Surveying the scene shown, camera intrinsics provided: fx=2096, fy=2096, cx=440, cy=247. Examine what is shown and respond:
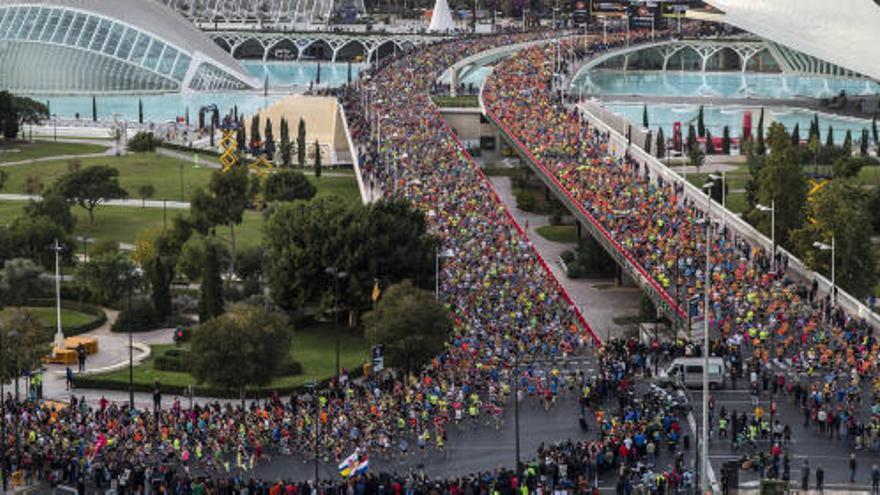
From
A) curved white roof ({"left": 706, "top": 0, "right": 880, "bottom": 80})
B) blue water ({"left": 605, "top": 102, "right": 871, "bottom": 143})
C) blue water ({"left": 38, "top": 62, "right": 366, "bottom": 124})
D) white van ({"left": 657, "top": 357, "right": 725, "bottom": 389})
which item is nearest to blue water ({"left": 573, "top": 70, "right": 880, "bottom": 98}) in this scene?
blue water ({"left": 605, "top": 102, "right": 871, "bottom": 143})

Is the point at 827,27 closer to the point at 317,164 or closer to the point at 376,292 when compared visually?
the point at 317,164

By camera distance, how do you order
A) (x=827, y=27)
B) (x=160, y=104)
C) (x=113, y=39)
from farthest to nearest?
(x=113, y=39) → (x=160, y=104) → (x=827, y=27)

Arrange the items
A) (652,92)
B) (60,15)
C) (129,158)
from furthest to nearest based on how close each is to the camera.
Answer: (652,92) < (60,15) < (129,158)

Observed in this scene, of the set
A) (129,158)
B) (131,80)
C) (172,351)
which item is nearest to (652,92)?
(131,80)

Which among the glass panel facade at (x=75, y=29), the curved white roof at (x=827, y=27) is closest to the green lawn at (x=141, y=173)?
the glass panel facade at (x=75, y=29)

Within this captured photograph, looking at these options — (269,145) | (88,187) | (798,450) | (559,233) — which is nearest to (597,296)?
(559,233)

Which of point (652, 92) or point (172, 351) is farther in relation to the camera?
point (652, 92)

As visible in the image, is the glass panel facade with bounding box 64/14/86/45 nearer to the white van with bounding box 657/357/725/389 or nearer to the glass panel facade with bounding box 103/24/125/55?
the glass panel facade with bounding box 103/24/125/55

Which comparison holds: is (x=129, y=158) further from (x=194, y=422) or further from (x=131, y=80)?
(x=194, y=422)
